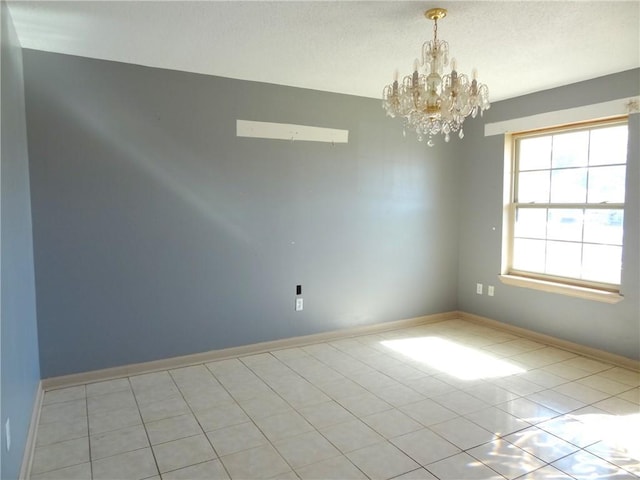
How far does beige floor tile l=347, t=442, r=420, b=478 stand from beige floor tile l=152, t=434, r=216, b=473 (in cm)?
77

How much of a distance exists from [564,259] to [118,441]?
3892 mm

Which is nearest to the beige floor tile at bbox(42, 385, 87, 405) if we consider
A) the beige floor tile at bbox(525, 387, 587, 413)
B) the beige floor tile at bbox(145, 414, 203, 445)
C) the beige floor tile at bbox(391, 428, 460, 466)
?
the beige floor tile at bbox(145, 414, 203, 445)

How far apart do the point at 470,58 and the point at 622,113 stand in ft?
4.72

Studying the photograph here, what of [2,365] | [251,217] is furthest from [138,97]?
[2,365]

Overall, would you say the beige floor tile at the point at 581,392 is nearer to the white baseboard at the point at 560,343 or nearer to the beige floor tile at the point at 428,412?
the white baseboard at the point at 560,343

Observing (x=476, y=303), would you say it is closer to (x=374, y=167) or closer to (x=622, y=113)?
(x=374, y=167)

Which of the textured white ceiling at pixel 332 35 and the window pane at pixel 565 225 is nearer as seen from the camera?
the textured white ceiling at pixel 332 35

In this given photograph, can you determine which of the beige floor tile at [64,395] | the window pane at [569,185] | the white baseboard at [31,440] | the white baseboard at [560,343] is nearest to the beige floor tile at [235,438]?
the white baseboard at [31,440]

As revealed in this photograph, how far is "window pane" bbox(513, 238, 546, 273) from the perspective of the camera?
432cm

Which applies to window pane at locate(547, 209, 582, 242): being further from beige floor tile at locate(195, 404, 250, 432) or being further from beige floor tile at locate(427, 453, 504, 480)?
beige floor tile at locate(195, 404, 250, 432)

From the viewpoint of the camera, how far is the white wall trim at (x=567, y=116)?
3490mm

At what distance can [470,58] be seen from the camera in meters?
3.10

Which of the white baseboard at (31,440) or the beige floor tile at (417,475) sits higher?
the white baseboard at (31,440)

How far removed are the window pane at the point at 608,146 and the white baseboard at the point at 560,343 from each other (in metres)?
1.60
